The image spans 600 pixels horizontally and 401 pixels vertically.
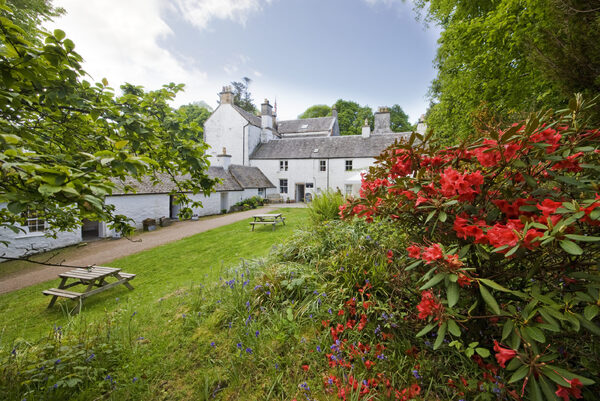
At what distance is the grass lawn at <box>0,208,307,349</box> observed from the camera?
5070 mm

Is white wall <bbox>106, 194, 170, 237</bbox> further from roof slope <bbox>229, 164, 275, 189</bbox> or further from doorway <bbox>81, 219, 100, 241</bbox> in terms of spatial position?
roof slope <bbox>229, 164, 275, 189</bbox>

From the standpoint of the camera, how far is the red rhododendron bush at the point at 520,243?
4.49 feet

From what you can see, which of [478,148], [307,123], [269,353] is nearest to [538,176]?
[478,148]

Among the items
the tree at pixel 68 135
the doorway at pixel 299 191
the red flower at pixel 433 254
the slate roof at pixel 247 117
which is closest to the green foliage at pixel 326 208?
the tree at pixel 68 135

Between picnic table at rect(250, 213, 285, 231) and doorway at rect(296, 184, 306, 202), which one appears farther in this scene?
doorway at rect(296, 184, 306, 202)

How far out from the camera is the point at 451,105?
1232 centimetres

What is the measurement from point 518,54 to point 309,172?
73.5ft

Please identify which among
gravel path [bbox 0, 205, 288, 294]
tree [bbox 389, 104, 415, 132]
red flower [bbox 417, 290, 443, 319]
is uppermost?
tree [bbox 389, 104, 415, 132]

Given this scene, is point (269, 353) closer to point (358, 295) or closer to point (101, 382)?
point (358, 295)

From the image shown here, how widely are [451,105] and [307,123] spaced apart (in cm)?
2968

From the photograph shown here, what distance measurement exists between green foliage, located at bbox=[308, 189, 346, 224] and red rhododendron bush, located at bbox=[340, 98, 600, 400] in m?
4.34

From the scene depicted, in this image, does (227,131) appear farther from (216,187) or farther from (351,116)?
(351,116)

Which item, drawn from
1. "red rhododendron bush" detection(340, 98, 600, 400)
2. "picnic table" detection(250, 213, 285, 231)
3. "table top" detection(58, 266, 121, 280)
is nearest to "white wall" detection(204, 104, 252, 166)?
"picnic table" detection(250, 213, 285, 231)

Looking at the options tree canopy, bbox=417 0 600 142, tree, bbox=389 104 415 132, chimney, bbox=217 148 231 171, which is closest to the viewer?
tree canopy, bbox=417 0 600 142
